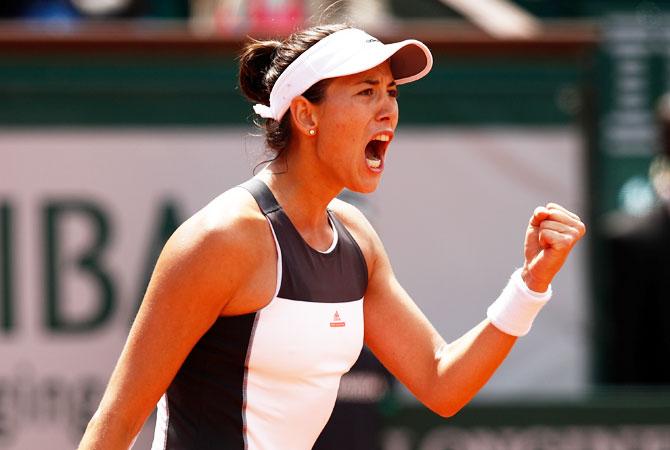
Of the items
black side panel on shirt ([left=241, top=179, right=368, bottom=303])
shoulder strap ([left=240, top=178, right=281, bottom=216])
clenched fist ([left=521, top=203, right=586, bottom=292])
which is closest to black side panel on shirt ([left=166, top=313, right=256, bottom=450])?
black side panel on shirt ([left=241, top=179, right=368, bottom=303])

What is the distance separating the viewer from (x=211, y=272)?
304 cm

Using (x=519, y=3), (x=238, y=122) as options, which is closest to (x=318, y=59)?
(x=238, y=122)

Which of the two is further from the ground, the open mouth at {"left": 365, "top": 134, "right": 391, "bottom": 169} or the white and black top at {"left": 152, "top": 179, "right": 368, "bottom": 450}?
the open mouth at {"left": 365, "top": 134, "right": 391, "bottom": 169}

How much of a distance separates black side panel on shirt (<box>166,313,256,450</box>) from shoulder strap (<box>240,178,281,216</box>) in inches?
→ 9.8

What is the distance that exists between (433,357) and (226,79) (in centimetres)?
294

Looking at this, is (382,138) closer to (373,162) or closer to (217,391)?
(373,162)

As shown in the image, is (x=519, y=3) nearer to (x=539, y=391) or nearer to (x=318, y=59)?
(x=539, y=391)

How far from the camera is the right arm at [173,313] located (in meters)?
3.04

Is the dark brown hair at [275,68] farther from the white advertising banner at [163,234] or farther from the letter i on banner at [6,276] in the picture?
the letter i on banner at [6,276]

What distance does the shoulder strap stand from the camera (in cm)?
322

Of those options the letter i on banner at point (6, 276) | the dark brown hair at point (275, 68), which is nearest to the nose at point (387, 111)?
the dark brown hair at point (275, 68)

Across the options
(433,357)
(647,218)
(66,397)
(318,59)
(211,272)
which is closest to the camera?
(211,272)

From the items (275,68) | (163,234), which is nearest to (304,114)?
(275,68)

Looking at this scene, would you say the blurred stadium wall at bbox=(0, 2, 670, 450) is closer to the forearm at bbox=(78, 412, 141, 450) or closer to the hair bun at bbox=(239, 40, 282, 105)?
the hair bun at bbox=(239, 40, 282, 105)
